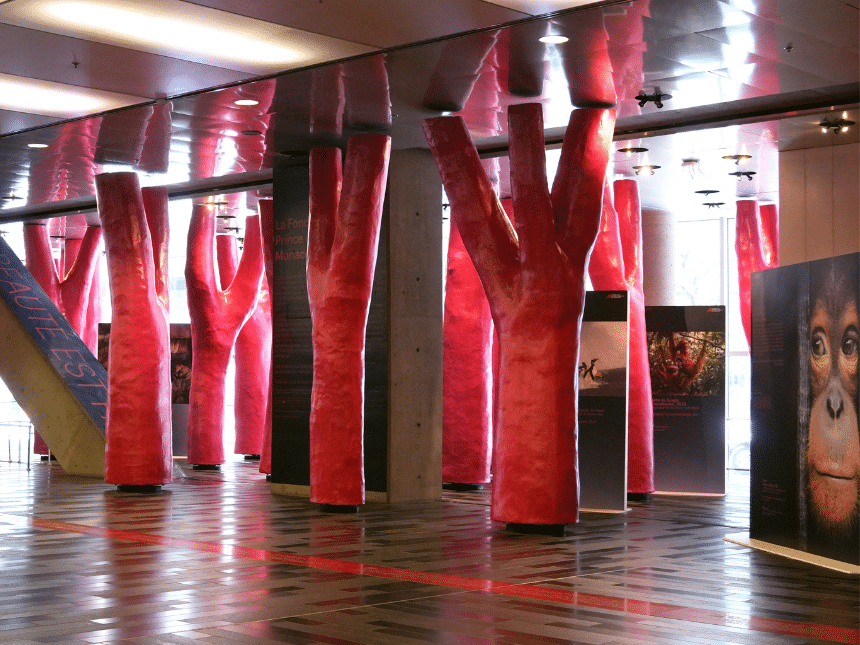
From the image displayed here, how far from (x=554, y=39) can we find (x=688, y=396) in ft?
25.8

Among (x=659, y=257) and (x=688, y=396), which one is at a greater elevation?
(x=659, y=257)

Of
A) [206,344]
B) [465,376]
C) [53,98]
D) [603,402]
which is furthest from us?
[206,344]

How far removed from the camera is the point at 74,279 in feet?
70.8

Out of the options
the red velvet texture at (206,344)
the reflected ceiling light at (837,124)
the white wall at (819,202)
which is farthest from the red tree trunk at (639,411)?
the red velvet texture at (206,344)

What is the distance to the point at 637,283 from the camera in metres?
15.5

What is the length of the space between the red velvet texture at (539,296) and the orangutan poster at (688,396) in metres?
5.24

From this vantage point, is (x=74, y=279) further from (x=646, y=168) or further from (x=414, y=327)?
(x=646, y=168)

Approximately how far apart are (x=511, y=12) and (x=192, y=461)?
12848 millimetres

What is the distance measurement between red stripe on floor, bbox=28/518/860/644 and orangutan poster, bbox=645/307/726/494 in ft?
25.3

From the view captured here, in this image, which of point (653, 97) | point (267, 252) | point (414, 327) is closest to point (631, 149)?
point (653, 97)

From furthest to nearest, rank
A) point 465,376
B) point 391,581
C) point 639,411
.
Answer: point 465,376, point 639,411, point 391,581

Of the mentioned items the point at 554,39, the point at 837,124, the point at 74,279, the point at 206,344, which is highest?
the point at 837,124

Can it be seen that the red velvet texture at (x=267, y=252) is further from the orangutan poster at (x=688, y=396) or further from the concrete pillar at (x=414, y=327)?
the orangutan poster at (x=688, y=396)

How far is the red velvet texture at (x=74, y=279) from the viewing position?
21.0m
